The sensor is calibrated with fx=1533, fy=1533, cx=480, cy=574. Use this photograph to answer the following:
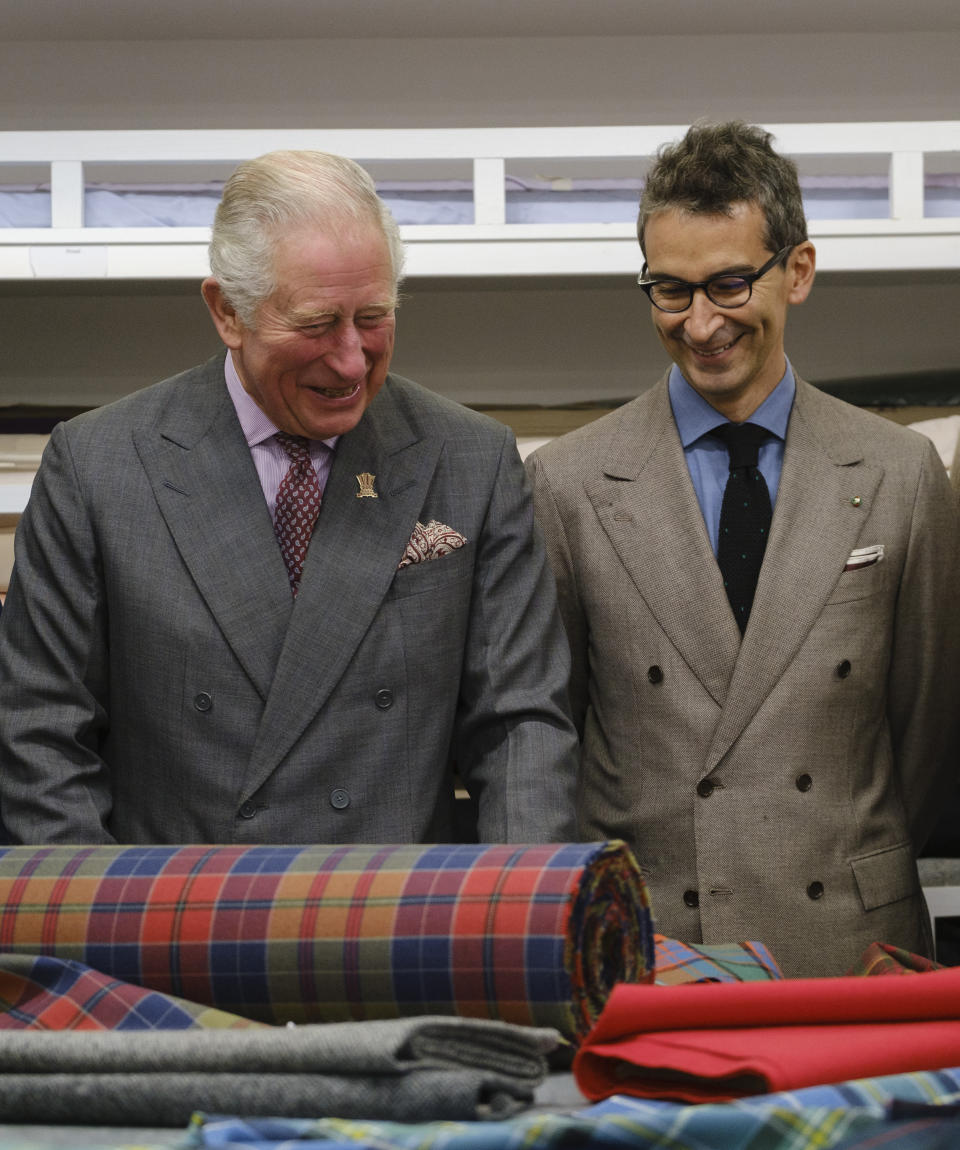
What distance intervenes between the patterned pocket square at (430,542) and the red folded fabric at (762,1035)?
67cm

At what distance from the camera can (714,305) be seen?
1.57m

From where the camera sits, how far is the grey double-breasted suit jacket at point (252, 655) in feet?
4.17

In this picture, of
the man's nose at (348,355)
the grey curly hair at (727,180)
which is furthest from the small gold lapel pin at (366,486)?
the grey curly hair at (727,180)

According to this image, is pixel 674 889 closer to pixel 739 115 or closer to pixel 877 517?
pixel 877 517

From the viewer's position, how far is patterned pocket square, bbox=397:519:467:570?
1.35 metres

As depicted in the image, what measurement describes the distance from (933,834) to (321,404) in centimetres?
132

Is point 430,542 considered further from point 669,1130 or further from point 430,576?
point 669,1130

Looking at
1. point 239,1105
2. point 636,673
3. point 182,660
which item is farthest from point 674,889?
point 239,1105

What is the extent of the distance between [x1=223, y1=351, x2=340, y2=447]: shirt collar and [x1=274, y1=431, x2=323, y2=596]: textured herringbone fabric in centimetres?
1

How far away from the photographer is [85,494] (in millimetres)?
1351

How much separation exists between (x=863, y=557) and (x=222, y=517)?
69 centimetres

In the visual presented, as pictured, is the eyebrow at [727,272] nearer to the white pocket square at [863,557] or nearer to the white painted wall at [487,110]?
the white pocket square at [863,557]

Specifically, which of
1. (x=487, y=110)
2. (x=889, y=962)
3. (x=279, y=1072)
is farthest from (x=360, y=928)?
(x=487, y=110)

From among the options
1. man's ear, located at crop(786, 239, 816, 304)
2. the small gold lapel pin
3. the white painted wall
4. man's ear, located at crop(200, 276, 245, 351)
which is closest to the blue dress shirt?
man's ear, located at crop(786, 239, 816, 304)
